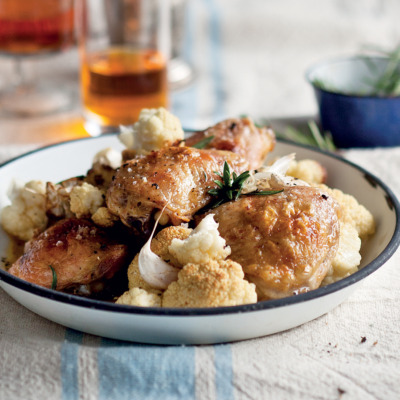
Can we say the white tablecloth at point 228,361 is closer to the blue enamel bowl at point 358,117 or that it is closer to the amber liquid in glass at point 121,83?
the blue enamel bowl at point 358,117

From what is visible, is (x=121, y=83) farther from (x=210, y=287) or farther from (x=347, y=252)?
(x=210, y=287)

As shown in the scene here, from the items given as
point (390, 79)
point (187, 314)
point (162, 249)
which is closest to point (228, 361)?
point (187, 314)

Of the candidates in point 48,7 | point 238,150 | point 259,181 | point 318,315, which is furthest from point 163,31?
point 318,315

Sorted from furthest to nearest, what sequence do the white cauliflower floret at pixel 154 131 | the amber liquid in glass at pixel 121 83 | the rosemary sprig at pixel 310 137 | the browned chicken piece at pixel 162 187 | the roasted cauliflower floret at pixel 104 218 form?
the amber liquid in glass at pixel 121 83, the rosemary sprig at pixel 310 137, the white cauliflower floret at pixel 154 131, the roasted cauliflower floret at pixel 104 218, the browned chicken piece at pixel 162 187

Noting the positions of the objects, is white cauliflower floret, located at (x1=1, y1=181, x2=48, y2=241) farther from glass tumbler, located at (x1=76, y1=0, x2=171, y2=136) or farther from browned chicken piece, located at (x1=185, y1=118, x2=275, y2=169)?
glass tumbler, located at (x1=76, y1=0, x2=171, y2=136)

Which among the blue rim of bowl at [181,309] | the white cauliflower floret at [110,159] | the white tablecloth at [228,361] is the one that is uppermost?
the white cauliflower floret at [110,159]

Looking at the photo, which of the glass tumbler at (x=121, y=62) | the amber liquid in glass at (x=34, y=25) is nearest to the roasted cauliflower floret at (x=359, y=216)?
the glass tumbler at (x=121, y=62)
